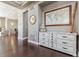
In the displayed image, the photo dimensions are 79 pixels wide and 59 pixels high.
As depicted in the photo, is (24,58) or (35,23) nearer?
(24,58)

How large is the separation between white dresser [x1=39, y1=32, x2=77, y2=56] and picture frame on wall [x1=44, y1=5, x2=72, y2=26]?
0.70 meters

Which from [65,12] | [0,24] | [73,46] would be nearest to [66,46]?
[73,46]

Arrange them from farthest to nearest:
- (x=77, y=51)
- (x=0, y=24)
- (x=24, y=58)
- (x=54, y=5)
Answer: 1. (x=0, y=24)
2. (x=54, y=5)
3. (x=77, y=51)
4. (x=24, y=58)

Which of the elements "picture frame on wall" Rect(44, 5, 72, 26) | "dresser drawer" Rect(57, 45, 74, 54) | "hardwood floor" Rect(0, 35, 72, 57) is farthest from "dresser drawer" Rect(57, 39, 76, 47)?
"picture frame on wall" Rect(44, 5, 72, 26)

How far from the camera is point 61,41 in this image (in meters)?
3.02

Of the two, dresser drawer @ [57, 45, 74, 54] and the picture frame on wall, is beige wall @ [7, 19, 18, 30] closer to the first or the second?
the picture frame on wall

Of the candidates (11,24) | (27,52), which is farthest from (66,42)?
(11,24)

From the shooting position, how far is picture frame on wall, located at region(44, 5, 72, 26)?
3.37 metres

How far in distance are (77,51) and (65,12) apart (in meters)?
1.72

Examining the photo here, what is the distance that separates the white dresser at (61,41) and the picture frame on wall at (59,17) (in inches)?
27.5

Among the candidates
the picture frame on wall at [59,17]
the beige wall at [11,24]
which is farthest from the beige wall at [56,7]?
the beige wall at [11,24]

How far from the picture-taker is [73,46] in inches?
102

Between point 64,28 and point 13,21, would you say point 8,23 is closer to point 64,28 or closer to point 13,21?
point 13,21

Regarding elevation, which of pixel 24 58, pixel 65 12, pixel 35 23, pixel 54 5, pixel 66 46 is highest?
pixel 54 5
